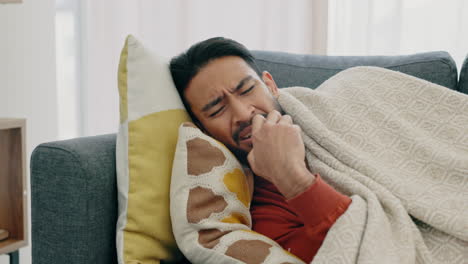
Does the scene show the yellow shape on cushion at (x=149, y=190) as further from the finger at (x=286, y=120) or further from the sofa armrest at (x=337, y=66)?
the sofa armrest at (x=337, y=66)

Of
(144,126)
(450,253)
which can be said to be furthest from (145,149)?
(450,253)

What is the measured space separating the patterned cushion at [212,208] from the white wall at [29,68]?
1350mm

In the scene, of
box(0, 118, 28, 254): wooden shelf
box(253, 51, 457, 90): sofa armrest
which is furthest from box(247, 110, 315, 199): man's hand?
box(0, 118, 28, 254): wooden shelf

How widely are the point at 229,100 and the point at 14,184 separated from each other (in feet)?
2.77

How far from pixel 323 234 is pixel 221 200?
0.70 ft

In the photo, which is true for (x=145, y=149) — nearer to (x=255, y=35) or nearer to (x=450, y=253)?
(x=450, y=253)

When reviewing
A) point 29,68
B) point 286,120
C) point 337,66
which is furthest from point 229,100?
point 29,68

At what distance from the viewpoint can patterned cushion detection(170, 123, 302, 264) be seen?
0.94 metres

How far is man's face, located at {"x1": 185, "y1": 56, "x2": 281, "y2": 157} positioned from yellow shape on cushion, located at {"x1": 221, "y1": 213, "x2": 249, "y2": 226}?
0.18 meters

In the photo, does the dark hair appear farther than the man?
Yes

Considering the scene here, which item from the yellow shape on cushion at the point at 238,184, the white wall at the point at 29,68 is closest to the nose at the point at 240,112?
the yellow shape on cushion at the point at 238,184

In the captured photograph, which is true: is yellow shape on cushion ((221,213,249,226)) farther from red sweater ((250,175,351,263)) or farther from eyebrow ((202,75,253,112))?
eyebrow ((202,75,253,112))

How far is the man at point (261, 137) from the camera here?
37.3 inches

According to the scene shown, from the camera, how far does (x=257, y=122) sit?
1076mm
